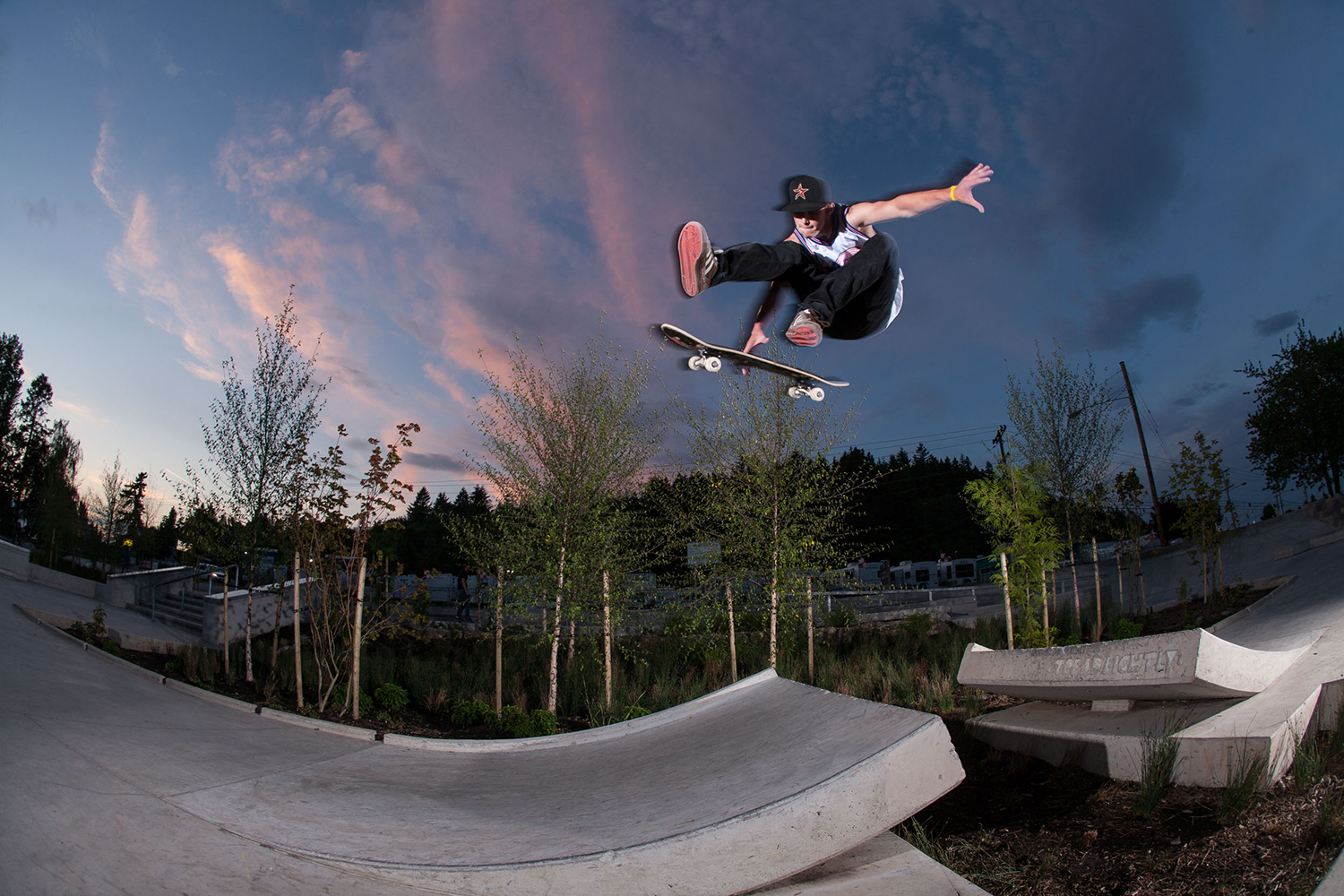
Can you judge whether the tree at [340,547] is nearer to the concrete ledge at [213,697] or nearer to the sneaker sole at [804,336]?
the concrete ledge at [213,697]

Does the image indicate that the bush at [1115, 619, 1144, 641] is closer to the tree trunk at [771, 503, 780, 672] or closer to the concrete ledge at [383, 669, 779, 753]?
the tree trunk at [771, 503, 780, 672]

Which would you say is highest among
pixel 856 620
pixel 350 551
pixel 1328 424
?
pixel 1328 424

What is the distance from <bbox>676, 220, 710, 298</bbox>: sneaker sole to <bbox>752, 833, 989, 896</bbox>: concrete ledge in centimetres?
322

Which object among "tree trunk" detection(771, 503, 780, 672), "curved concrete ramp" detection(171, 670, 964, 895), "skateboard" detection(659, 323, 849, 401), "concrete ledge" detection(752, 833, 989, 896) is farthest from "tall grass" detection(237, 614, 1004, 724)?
"skateboard" detection(659, 323, 849, 401)

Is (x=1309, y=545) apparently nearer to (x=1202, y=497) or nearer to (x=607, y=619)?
(x=1202, y=497)

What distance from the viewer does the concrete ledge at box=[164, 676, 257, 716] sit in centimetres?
752

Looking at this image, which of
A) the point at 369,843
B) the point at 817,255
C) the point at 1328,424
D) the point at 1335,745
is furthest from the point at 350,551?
the point at 1328,424

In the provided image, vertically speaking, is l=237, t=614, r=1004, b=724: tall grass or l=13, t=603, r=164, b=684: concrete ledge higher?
l=13, t=603, r=164, b=684: concrete ledge

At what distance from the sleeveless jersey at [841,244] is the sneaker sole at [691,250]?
64cm

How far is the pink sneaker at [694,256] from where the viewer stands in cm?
362

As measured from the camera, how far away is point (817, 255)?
12.8 ft

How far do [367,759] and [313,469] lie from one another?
5132mm

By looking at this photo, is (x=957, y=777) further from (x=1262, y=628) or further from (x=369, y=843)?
(x=1262, y=628)

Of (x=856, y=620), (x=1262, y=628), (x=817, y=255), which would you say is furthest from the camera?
(x=856, y=620)
